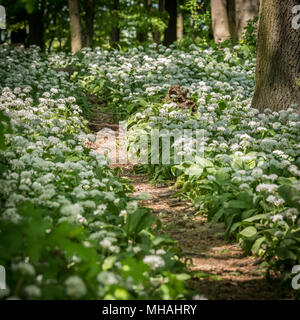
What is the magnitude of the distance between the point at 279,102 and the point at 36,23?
40.4ft

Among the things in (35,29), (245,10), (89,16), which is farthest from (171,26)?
(35,29)

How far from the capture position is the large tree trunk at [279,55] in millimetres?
6496

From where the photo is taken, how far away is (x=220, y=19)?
13180 millimetres

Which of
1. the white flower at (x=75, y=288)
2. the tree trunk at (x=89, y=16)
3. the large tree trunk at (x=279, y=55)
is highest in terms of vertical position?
the tree trunk at (x=89, y=16)

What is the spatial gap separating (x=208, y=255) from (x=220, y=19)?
10.8 metres

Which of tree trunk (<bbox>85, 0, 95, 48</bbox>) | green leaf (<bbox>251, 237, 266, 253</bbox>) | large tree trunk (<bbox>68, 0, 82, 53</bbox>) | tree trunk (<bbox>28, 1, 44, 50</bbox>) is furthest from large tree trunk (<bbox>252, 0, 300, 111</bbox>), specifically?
tree trunk (<bbox>85, 0, 95, 48</bbox>)

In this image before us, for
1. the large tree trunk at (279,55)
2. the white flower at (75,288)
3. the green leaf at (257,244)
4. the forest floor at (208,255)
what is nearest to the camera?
the white flower at (75,288)

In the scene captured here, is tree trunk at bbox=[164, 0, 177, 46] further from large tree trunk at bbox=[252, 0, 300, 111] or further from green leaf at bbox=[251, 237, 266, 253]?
green leaf at bbox=[251, 237, 266, 253]

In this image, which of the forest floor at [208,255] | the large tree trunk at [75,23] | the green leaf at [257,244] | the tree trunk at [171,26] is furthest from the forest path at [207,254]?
the tree trunk at [171,26]

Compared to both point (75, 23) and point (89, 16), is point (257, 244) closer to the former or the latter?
point (75, 23)

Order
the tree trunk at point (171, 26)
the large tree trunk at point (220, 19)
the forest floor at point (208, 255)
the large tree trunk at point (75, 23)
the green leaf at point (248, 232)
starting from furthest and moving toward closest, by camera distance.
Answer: the tree trunk at point (171, 26) → the large tree trunk at point (75, 23) → the large tree trunk at point (220, 19) → the green leaf at point (248, 232) → the forest floor at point (208, 255)

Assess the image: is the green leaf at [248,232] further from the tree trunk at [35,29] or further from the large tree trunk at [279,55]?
the tree trunk at [35,29]

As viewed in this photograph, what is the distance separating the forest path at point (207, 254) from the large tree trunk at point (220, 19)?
8.73 metres
